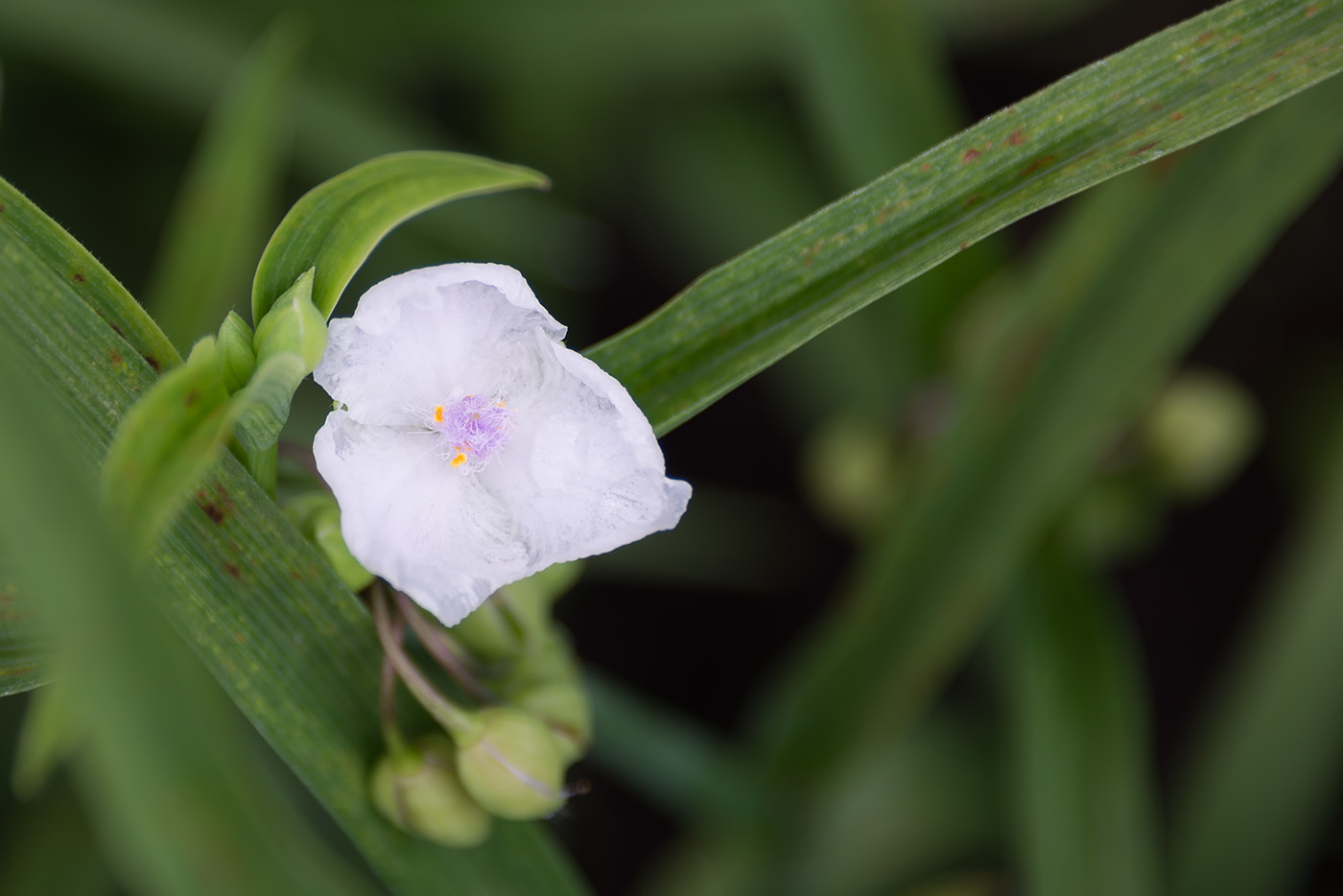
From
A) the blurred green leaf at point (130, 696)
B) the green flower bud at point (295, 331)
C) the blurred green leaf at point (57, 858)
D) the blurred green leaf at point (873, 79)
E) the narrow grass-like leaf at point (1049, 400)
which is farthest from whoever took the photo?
the blurred green leaf at point (57, 858)

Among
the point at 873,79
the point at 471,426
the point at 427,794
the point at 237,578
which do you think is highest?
the point at 873,79

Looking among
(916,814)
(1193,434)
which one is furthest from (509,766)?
(916,814)

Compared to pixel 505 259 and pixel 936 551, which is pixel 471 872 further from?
pixel 505 259

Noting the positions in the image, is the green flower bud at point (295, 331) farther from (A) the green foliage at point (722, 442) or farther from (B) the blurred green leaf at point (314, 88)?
(B) the blurred green leaf at point (314, 88)

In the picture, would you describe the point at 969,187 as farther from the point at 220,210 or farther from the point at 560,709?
the point at 220,210

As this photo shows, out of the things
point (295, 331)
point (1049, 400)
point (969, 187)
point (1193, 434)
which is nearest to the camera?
point (295, 331)

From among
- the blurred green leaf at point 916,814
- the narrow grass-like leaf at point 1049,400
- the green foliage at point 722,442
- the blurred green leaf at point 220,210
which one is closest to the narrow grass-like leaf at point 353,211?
the green foliage at point 722,442
